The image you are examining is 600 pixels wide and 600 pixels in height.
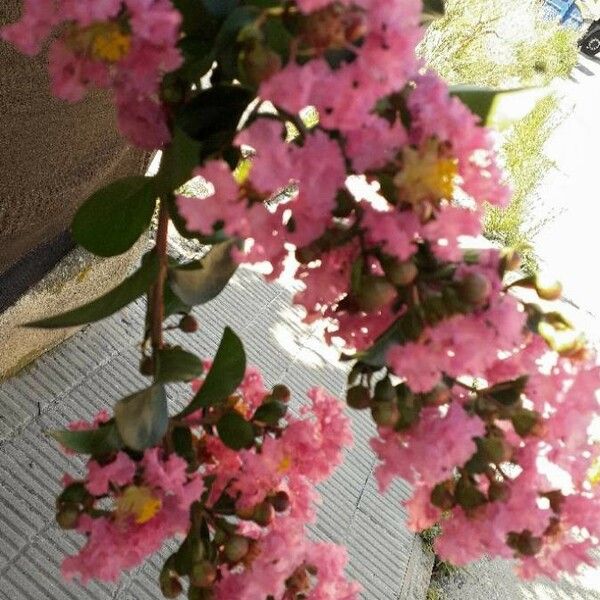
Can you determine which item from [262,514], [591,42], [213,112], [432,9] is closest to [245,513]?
[262,514]

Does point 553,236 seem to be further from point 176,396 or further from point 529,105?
point 529,105

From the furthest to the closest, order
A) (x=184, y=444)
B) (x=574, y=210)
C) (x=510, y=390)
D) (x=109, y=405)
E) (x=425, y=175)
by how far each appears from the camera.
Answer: (x=574, y=210) < (x=109, y=405) < (x=184, y=444) < (x=510, y=390) < (x=425, y=175)

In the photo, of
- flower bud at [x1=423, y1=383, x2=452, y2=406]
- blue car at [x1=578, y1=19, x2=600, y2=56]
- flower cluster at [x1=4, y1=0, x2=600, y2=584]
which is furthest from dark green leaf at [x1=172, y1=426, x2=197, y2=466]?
blue car at [x1=578, y1=19, x2=600, y2=56]

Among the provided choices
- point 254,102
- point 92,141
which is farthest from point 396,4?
point 92,141

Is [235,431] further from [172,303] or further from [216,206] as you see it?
[216,206]

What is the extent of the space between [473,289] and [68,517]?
370 mm

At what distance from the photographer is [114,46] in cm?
53

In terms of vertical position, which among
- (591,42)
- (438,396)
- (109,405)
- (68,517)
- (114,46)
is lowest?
(591,42)

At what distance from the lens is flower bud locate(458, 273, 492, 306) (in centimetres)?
53

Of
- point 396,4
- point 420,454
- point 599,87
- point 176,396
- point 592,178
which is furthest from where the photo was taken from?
point 599,87

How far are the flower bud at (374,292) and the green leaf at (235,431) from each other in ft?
0.71

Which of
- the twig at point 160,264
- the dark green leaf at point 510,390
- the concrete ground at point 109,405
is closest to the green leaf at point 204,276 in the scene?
the twig at point 160,264

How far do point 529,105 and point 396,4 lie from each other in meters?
0.19

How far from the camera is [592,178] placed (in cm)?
551
